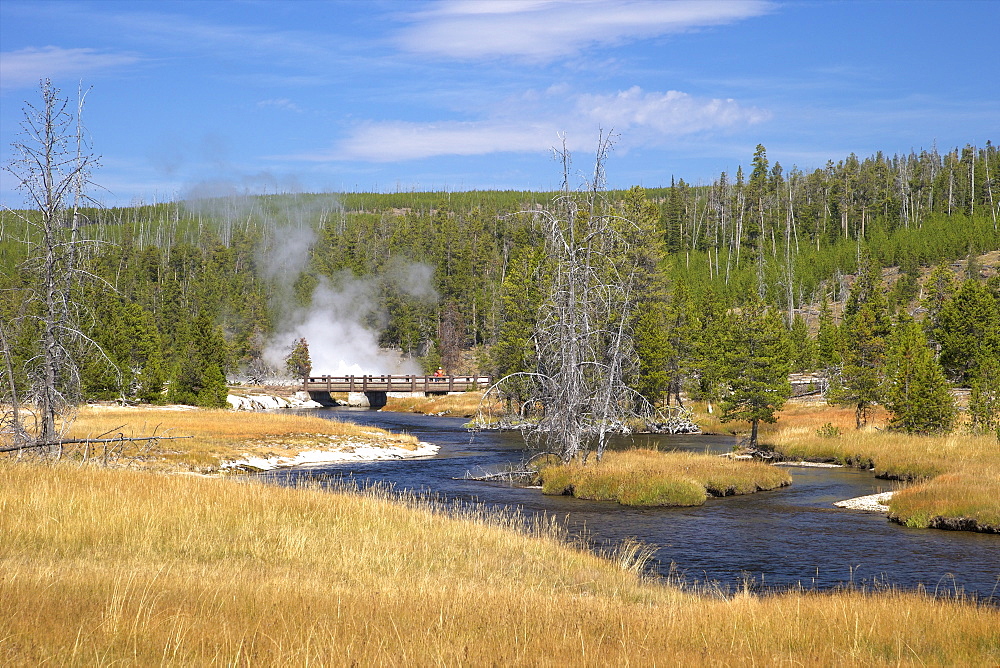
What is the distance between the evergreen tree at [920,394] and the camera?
118 ft

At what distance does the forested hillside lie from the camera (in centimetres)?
5650

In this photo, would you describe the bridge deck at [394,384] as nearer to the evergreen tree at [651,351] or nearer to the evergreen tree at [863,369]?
the evergreen tree at [651,351]

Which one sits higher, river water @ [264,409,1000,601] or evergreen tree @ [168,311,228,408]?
evergreen tree @ [168,311,228,408]

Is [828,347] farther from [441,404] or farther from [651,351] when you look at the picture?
[441,404]

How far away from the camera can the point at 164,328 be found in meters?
89.4

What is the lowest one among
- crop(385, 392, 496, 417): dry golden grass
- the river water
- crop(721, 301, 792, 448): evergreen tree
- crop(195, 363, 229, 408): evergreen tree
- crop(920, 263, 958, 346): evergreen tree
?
crop(385, 392, 496, 417): dry golden grass

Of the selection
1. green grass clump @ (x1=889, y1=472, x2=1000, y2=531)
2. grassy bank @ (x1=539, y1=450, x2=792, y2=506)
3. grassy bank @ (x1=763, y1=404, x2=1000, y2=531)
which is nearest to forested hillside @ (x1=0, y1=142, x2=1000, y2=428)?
grassy bank @ (x1=763, y1=404, x2=1000, y2=531)

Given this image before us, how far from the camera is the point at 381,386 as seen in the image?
8419 centimetres

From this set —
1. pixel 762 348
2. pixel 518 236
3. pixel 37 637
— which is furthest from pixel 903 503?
pixel 518 236

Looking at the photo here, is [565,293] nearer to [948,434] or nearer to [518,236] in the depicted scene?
[948,434]

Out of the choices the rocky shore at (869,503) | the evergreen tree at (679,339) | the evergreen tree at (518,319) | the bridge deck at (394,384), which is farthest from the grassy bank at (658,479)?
the bridge deck at (394,384)

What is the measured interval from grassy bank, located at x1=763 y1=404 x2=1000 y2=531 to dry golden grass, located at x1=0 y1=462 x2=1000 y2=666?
39.3 feet

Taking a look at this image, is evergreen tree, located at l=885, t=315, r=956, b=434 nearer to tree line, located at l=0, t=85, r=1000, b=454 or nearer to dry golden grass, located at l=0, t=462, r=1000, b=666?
tree line, located at l=0, t=85, r=1000, b=454

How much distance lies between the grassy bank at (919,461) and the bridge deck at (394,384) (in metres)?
39.8
